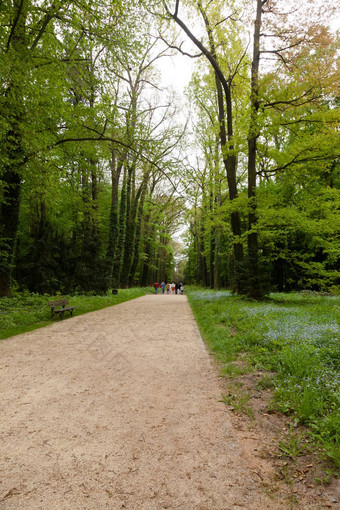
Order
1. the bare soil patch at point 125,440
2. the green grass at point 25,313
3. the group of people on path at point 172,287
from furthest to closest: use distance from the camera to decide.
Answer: the group of people on path at point 172,287 < the green grass at point 25,313 < the bare soil patch at point 125,440

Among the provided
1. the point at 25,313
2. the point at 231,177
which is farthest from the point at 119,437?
the point at 231,177

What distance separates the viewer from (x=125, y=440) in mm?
2662

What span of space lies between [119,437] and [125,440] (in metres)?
0.09

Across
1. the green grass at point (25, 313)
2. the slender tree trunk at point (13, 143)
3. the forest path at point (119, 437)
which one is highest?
the slender tree trunk at point (13, 143)

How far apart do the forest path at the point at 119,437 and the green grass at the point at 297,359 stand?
677 millimetres

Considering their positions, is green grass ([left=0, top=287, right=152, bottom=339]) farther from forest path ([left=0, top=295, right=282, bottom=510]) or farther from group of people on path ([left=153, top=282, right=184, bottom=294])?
group of people on path ([left=153, top=282, right=184, bottom=294])

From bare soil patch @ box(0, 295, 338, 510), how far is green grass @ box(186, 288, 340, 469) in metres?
0.52

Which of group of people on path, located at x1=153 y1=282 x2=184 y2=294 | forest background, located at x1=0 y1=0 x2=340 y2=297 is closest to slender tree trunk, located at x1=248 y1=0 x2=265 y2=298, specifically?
forest background, located at x1=0 y1=0 x2=340 y2=297

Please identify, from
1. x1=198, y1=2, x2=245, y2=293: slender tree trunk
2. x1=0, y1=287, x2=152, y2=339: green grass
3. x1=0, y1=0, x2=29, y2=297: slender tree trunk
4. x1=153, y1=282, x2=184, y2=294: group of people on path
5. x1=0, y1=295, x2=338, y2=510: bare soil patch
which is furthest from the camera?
x1=153, y1=282, x2=184, y2=294: group of people on path

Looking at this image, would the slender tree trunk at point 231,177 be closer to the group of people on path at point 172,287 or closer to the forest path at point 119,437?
the forest path at point 119,437

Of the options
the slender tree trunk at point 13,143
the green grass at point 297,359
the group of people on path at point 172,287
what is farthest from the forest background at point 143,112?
the group of people on path at point 172,287

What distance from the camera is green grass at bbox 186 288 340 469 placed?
2705 mm

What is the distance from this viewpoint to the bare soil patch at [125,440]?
6.57ft

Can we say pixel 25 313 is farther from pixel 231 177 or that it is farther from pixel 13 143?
pixel 231 177
